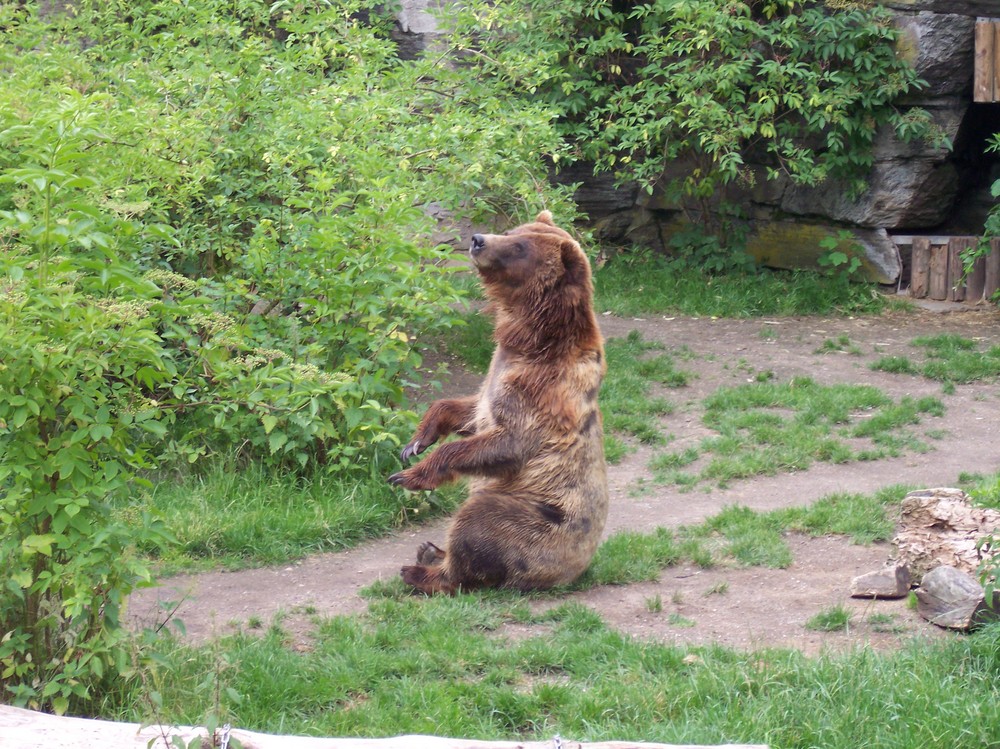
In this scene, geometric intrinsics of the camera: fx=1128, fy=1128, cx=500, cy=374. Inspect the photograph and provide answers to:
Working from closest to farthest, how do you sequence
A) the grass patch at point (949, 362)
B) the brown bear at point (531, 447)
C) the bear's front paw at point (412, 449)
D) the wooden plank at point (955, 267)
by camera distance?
the brown bear at point (531, 447), the bear's front paw at point (412, 449), the grass patch at point (949, 362), the wooden plank at point (955, 267)

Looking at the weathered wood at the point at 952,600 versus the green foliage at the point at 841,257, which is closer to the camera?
the weathered wood at the point at 952,600

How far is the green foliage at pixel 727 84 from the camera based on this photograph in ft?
34.6

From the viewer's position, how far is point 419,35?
12.4 meters

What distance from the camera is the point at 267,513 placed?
19.5 ft

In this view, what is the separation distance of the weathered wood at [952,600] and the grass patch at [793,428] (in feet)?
7.60

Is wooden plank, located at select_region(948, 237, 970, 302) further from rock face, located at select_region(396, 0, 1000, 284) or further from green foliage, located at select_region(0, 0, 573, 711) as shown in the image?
green foliage, located at select_region(0, 0, 573, 711)

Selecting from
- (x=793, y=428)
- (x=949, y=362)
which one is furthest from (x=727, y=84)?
(x=793, y=428)

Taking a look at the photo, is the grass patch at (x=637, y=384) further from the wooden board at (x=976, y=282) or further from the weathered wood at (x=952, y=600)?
the wooden board at (x=976, y=282)

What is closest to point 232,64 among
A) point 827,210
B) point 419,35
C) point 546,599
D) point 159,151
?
point 159,151

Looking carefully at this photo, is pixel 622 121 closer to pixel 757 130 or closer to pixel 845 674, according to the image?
pixel 757 130

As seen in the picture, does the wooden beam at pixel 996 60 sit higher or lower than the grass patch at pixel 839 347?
higher

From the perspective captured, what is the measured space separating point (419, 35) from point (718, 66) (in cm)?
341

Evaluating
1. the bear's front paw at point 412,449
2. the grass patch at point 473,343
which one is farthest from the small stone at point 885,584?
the grass patch at point 473,343

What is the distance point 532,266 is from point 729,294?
5.91 metres
